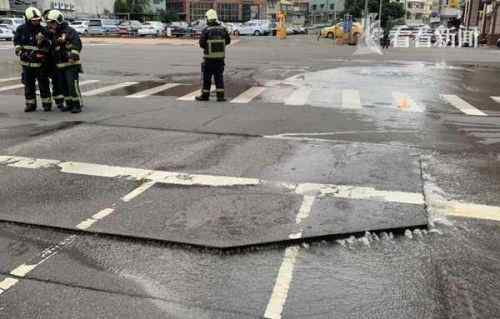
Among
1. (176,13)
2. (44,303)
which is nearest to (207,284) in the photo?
(44,303)

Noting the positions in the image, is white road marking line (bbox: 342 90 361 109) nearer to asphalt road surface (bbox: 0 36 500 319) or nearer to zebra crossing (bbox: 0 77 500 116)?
zebra crossing (bbox: 0 77 500 116)

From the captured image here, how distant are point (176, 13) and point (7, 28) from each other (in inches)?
2508

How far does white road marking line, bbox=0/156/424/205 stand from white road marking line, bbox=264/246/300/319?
145cm

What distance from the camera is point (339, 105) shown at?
1170cm

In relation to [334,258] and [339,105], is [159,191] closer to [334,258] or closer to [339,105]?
[334,258]

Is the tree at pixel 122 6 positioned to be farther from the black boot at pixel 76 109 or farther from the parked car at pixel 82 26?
the black boot at pixel 76 109

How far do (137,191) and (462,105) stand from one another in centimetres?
882

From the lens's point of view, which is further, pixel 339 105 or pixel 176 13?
pixel 176 13

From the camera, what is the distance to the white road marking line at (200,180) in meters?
5.62

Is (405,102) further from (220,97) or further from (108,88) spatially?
(108,88)

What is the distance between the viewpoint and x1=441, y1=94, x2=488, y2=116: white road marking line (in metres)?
11.2

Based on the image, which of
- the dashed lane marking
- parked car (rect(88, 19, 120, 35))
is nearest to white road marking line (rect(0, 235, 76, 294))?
the dashed lane marking

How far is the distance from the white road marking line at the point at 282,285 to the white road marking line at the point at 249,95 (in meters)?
8.19

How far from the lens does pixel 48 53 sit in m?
10.2
